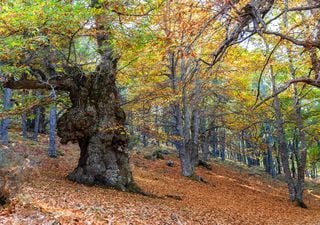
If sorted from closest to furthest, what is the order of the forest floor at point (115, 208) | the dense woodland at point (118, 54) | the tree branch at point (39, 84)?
the dense woodland at point (118, 54) → the forest floor at point (115, 208) → the tree branch at point (39, 84)

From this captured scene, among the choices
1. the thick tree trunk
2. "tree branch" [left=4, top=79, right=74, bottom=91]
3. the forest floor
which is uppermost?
"tree branch" [left=4, top=79, right=74, bottom=91]

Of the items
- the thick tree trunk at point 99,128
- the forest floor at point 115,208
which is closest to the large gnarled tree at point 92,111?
the thick tree trunk at point 99,128

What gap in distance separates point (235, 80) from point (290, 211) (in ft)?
23.7

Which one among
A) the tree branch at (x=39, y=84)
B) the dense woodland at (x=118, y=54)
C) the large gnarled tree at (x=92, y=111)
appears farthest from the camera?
the large gnarled tree at (x=92, y=111)

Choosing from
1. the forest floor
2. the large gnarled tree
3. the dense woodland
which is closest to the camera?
the dense woodland

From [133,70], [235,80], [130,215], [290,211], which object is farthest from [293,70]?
[130,215]

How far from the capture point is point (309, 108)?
2148 cm

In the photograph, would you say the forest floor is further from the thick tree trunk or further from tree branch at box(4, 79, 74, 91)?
tree branch at box(4, 79, 74, 91)

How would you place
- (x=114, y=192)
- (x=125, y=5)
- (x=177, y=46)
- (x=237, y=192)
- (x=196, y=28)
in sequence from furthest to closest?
(x=237, y=192)
(x=114, y=192)
(x=125, y=5)
(x=196, y=28)
(x=177, y=46)

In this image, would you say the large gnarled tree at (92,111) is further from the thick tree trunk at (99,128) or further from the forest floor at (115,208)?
the forest floor at (115,208)

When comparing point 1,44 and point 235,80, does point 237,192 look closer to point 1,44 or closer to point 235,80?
point 235,80

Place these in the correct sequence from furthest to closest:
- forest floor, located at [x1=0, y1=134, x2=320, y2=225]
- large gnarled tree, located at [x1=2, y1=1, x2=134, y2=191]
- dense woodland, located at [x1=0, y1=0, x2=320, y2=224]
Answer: large gnarled tree, located at [x1=2, y1=1, x2=134, y2=191]
forest floor, located at [x1=0, y1=134, x2=320, y2=225]
dense woodland, located at [x1=0, y1=0, x2=320, y2=224]

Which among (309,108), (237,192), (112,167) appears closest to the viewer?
(112,167)

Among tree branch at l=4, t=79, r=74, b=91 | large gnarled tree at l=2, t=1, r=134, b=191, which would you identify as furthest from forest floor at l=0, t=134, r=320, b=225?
tree branch at l=4, t=79, r=74, b=91
